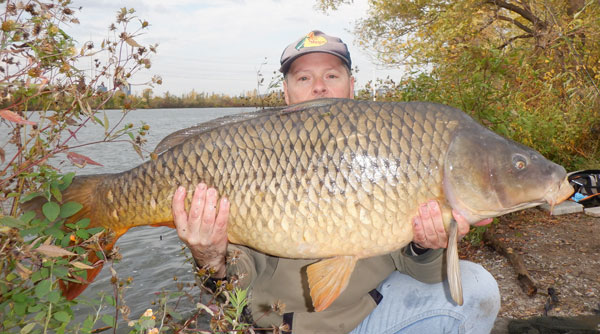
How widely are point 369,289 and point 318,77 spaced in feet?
3.65

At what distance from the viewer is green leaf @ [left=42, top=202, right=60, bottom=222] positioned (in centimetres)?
131

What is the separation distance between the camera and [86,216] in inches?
63.2

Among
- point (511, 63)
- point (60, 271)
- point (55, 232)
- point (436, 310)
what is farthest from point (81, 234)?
point (511, 63)

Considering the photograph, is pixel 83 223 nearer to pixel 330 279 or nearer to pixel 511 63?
pixel 330 279

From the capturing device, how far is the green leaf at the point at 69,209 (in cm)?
143

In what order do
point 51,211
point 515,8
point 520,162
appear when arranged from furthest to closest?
point 515,8, point 520,162, point 51,211

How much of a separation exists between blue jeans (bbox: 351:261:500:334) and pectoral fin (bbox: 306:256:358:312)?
1.15 feet

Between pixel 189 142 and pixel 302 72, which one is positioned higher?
pixel 302 72

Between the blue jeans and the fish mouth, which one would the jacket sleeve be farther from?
the fish mouth

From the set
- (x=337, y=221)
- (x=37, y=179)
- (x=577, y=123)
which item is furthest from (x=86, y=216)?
(x=577, y=123)

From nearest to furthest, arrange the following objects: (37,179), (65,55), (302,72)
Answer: (65,55), (37,179), (302,72)

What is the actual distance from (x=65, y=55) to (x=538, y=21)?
7634 millimetres

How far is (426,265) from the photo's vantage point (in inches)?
71.1

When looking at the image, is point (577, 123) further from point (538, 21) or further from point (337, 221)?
point (337, 221)
